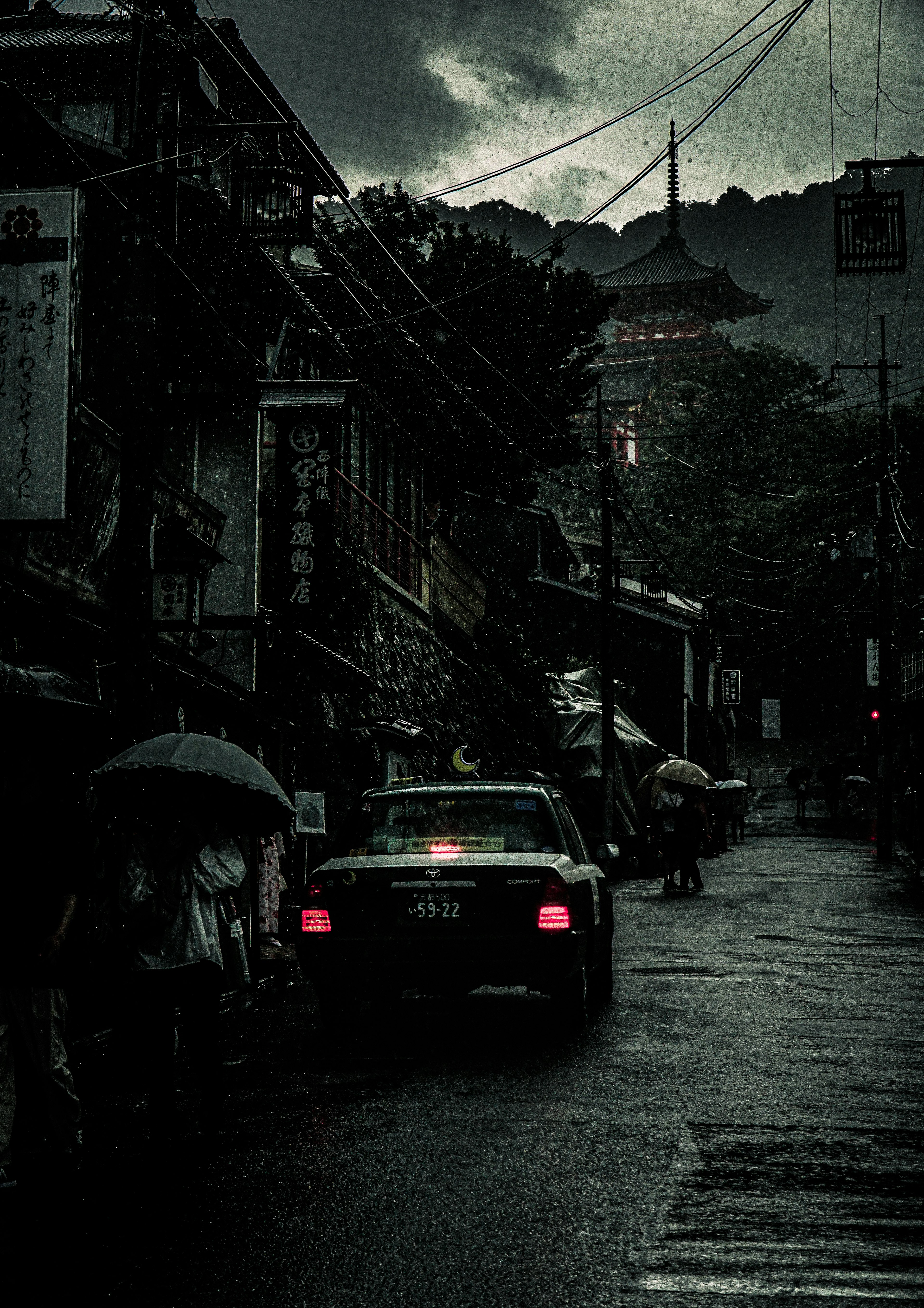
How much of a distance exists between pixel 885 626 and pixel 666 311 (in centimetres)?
5611

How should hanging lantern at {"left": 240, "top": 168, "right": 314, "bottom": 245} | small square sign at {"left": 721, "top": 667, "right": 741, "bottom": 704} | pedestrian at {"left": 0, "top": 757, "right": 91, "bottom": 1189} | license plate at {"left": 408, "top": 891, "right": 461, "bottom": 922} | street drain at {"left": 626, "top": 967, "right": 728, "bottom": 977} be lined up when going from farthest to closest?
small square sign at {"left": 721, "top": 667, "right": 741, "bottom": 704}, hanging lantern at {"left": 240, "top": 168, "right": 314, "bottom": 245}, street drain at {"left": 626, "top": 967, "right": 728, "bottom": 977}, license plate at {"left": 408, "top": 891, "right": 461, "bottom": 922}, pedestrian at {"left": 0, "top": 757, "right": 91, "bottom": 1189}

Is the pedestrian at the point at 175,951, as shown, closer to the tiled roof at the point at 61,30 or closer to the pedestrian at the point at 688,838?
the tiled roof at the point at 61,30

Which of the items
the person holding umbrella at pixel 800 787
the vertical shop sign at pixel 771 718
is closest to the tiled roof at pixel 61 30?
the person holding umbrella at pixel 800 787

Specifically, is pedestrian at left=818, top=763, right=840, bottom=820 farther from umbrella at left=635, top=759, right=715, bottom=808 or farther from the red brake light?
the red brake light

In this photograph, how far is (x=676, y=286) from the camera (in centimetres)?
8606

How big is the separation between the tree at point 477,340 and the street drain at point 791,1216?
2471 centimetres

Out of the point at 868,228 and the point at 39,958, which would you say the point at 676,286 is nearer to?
the point at 868,228

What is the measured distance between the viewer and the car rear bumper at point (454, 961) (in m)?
9.55

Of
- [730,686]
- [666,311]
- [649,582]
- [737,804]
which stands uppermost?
[666,311]

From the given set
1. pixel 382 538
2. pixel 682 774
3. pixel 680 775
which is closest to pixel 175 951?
pixel 382 538

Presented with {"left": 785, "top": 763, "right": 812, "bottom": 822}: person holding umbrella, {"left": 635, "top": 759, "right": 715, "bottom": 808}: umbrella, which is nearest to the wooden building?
{"left": 635, "top": 759, "right": 715, "bottom": 808}: umbrella

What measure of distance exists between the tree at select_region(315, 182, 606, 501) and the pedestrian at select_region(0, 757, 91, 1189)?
24.6 meters

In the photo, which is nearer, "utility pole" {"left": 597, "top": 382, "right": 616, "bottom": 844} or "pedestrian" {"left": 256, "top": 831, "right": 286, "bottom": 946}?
"pedestrian" {"left": 256, "top": 831, "right": 286, "bottom": 946}

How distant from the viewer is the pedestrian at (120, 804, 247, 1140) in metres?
6.90
